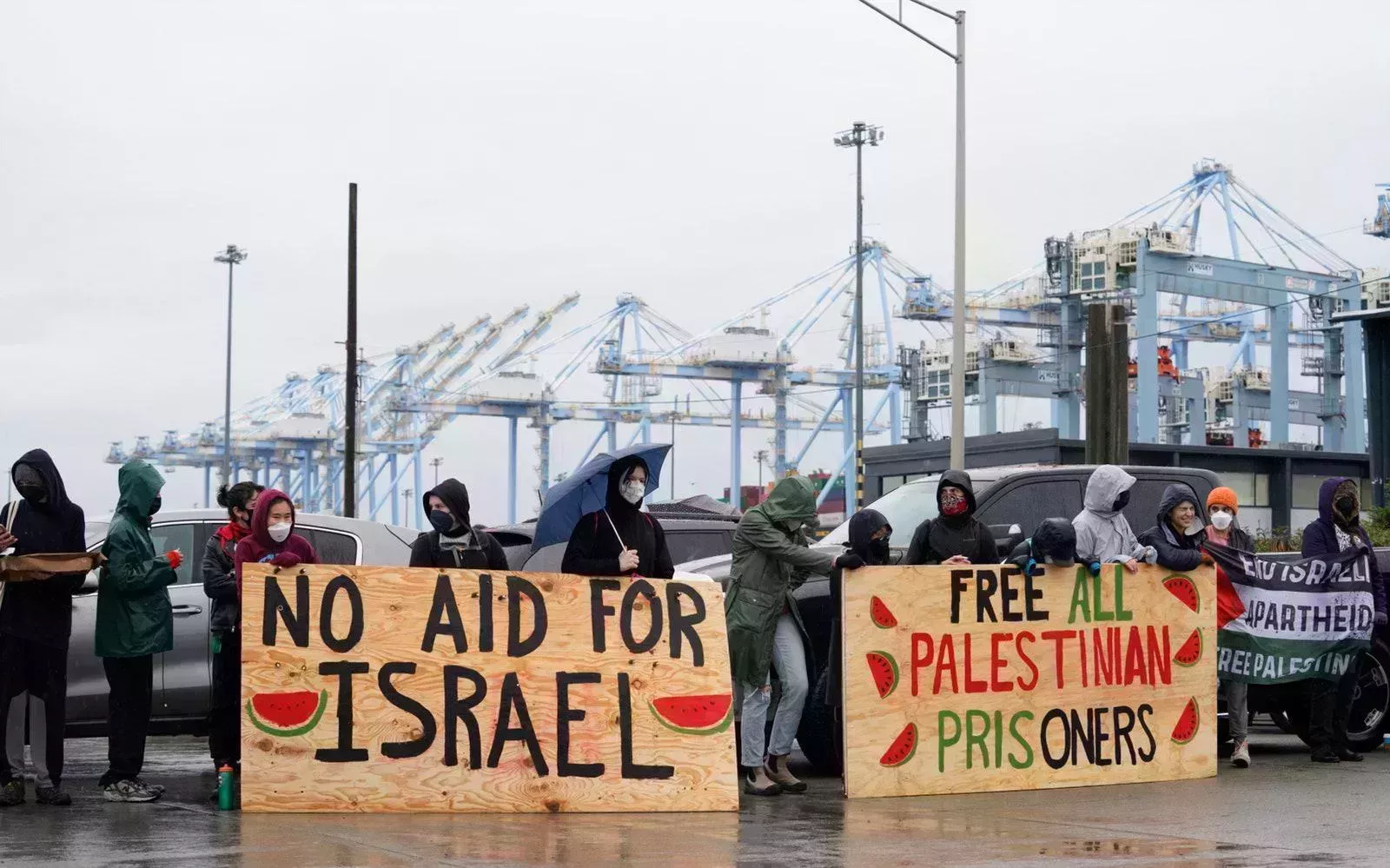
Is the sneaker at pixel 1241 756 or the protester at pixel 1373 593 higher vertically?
the protester at pixel 1373 593

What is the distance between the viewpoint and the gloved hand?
926 centimetres

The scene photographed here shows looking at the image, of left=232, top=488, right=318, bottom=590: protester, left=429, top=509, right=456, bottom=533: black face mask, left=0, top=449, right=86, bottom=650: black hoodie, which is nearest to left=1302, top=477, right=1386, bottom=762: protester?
left=429, top=509, right=456, bottom=533: black face mask

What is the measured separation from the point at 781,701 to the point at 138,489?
3.56 meters

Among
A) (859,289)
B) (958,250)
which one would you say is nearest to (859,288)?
(859,289)

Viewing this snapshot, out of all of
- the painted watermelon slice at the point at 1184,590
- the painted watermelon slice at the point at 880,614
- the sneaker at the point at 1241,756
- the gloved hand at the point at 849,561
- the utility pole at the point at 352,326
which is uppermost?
the utility pole at the point at 352,326

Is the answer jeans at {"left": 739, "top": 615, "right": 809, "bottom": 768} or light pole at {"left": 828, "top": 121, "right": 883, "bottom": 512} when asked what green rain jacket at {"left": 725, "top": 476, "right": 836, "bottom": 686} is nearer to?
jeans at {"left": 739, "top": 615, "right": 809, "bottom": 768}

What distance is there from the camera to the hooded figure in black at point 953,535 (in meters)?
10.1

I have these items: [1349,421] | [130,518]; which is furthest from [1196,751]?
[1349,421]

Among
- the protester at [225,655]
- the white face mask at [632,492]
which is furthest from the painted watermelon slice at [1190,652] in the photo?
the protester at [225,655]

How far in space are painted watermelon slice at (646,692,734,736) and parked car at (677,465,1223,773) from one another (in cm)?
164

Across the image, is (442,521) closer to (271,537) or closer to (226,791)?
(271,537)

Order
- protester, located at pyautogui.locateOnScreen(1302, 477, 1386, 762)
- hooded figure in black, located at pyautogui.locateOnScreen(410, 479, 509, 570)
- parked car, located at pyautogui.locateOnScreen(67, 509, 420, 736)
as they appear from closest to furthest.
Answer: hooded figure in black, located at pyautogui.locateOnScreen(410, 479, 509, 570), parked car, located at pyautogui.locateOnScreen(67, 509, 420, 736), protester, located at pyautogui.locateOnScreen(1302, 477, 1386, 762)

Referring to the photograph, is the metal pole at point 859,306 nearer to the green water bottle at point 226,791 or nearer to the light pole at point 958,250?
the light pole at point 958,250

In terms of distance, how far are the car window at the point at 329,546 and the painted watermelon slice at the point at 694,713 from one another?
2805mm
